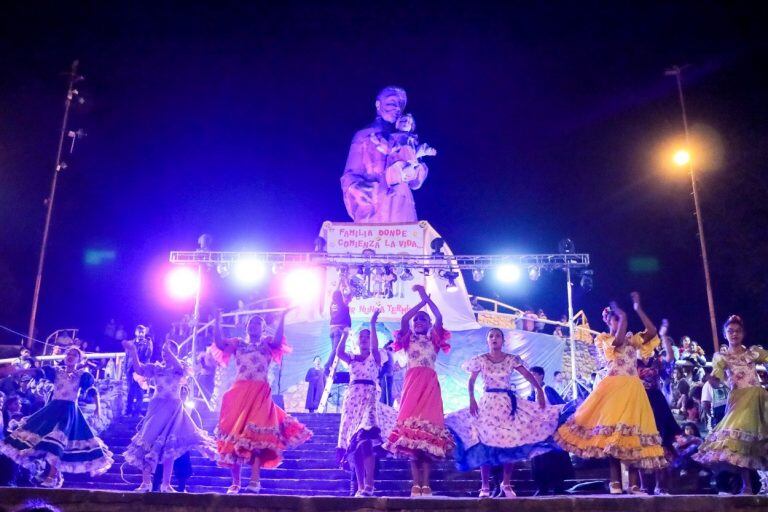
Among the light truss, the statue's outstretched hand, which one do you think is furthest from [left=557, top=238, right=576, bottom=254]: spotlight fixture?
the statue's outstretched hand

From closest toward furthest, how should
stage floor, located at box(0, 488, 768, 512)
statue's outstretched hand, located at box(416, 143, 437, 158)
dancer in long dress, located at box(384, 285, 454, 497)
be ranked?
stage floor, located at box(0, 488, 768, 512), dancer in long dress, located at box(384, 285, 454, 497), statue's outstretched hand, located at box(416, 143, 437, 158)

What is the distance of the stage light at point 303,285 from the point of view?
16.4 metres

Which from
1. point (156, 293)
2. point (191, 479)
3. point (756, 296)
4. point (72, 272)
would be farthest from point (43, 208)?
point (756, 296)

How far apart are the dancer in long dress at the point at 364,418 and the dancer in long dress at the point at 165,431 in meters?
1.78

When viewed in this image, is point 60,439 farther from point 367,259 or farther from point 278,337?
point 367,259

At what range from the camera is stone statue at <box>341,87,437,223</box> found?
1912 centimetres

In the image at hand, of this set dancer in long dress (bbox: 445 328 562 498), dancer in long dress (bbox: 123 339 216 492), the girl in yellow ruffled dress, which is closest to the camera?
the girl in yellow ruffled dress

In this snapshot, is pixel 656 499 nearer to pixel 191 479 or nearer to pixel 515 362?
pixel 515 362

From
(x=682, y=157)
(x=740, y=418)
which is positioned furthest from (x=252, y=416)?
(x=682, y=157)

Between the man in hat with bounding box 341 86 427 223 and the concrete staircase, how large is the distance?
881 cm

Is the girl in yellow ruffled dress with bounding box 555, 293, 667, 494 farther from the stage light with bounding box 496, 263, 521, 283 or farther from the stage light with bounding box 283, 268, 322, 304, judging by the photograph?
the stage light with bounding box 283, 268, 322, 304

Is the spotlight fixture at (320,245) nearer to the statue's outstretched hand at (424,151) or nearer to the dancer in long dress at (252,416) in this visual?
the statue's outstretched hand at (424,151)

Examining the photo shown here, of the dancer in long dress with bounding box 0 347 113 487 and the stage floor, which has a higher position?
the dancer in long dress with bounding box 0 347 113 487

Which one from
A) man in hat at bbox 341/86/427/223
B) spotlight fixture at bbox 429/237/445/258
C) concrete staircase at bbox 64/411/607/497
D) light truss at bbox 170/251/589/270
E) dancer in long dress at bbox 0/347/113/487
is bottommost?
concrete staircase at bbox 64/411/607/497
